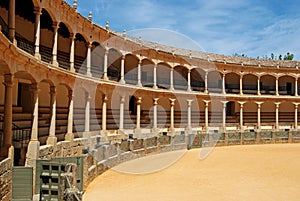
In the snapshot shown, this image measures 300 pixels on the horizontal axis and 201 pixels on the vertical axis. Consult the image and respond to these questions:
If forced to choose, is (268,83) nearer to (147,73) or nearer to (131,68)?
(147,73)

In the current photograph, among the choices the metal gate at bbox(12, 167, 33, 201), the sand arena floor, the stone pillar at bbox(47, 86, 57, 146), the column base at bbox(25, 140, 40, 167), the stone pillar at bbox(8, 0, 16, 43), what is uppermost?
the stone pillar at bbox(8, 0, 16, 43)

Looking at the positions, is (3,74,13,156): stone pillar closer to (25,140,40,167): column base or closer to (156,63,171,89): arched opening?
(25,140,40,167): column base

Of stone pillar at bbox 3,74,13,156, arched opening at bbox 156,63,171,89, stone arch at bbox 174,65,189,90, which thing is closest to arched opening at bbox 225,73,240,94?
stone arch at bbox 174,65,189,90

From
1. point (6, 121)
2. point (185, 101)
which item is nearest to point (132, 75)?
point (185, 101)

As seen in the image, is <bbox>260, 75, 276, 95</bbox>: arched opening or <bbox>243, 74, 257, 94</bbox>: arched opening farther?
<bbox>260, 75, 276, 95</bbox>: arched opening

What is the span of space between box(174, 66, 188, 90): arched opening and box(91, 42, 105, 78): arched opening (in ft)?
33.8

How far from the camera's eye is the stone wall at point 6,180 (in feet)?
29.6

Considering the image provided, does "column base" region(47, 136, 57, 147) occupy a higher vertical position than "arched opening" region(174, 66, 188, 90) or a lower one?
lower

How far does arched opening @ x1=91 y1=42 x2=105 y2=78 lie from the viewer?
80.9ft

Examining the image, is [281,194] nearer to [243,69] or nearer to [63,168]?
[63,168]

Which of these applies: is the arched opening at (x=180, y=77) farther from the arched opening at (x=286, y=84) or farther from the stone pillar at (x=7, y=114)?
the stone pillar at (x=7, y=114)

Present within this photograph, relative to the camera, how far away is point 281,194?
11625mm

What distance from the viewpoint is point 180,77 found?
118 feet

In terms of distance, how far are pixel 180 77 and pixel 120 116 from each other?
12.7m
